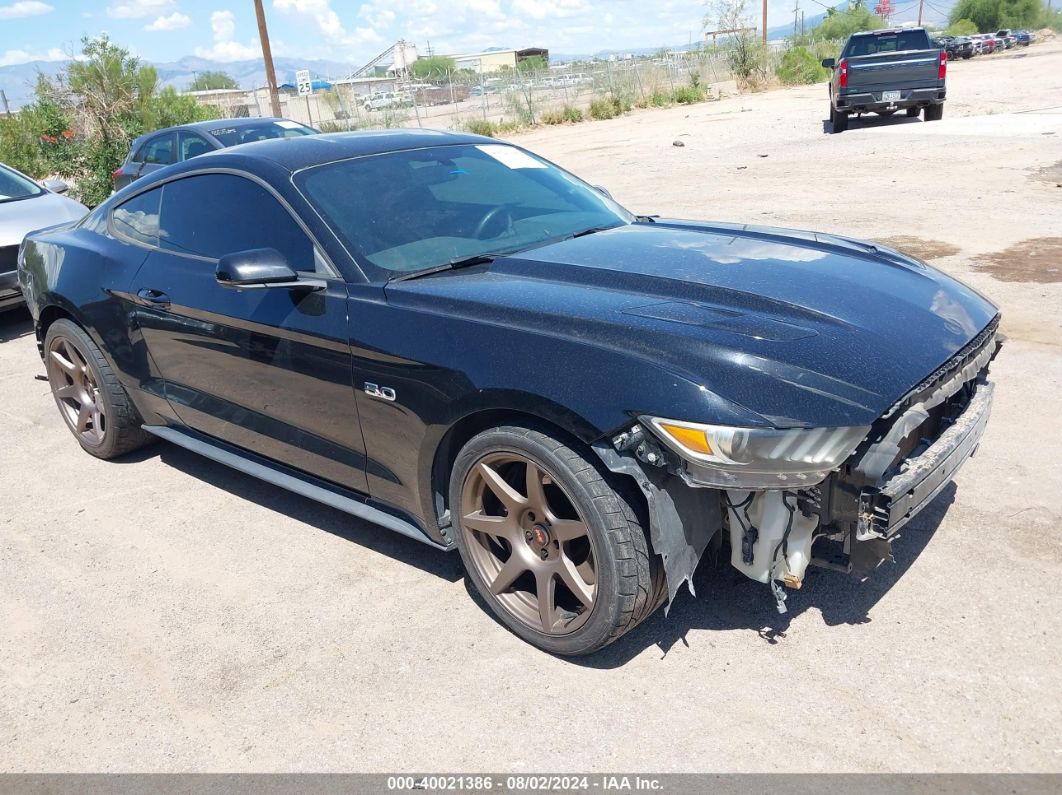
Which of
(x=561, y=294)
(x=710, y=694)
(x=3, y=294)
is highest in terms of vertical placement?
(x=561, y=294)

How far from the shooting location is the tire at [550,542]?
278cm

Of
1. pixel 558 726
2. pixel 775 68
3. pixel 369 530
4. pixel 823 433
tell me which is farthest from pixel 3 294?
pixel 775 68

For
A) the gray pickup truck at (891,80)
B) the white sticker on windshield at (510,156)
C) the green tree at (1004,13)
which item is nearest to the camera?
the white sticker on windshield at (510,156)

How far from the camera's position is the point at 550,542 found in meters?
3.03

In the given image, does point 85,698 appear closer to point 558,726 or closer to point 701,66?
point 558,726

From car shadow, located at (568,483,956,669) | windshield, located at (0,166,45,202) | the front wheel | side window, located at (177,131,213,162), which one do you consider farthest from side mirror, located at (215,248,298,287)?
the front wheel

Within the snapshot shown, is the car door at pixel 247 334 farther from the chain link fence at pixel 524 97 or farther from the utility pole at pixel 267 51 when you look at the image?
the chain link fence at pixel 524 97

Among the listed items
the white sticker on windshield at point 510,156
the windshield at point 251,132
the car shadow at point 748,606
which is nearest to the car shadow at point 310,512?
the car shadow at point 748,606

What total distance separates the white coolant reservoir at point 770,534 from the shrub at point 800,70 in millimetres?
35337

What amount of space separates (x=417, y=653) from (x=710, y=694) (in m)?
1.02

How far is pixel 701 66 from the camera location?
3956 centimetres

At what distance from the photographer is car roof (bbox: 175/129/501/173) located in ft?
12.9

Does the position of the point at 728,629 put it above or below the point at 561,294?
below

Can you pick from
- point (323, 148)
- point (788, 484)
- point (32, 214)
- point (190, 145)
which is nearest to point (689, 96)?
point (190, 145)
